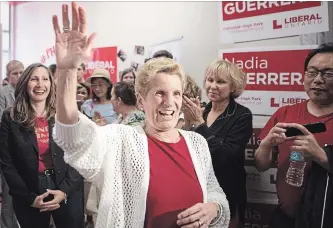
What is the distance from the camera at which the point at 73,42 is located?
1.10 metres

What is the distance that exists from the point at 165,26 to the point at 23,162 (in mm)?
2859

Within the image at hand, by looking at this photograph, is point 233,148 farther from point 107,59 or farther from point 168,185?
point 107,59

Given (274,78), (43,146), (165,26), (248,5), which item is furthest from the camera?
(165,26)

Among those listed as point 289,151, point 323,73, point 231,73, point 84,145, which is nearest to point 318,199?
point 289,151

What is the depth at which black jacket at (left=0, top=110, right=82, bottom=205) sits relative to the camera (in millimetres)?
2266

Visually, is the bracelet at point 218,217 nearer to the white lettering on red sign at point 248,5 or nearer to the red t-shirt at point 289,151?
the red t-shirt at point 289,151

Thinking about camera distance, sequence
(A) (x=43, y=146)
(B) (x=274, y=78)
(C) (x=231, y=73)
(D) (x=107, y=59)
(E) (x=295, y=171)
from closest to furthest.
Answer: (E) (x=295, y=171), (C) (x=231, y=73), (A) (x=43, y=146), (B) (x=274, y=78), (D) (x=107, y=59)

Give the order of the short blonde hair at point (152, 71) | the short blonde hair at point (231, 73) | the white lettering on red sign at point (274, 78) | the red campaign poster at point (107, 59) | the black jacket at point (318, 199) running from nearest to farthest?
the short blonde hair at point (152, 71) < the black jacket at point (318, 199) < the short blonde hair at point (231, 73) < the white lettering on red sign at point (274, 78) < the red campaign poster at point (107, 59)

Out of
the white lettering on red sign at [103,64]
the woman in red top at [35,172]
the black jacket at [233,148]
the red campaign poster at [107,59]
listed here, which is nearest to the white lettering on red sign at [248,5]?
the black jacket at [233,148]

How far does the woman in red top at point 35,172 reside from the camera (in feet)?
7.45

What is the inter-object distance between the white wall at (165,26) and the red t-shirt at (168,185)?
176 centimetres

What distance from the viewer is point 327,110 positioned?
6.14ft

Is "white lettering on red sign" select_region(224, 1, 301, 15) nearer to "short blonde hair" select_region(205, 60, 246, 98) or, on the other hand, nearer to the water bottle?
"short blonde hair" select_region(205, 60, 246, 98)

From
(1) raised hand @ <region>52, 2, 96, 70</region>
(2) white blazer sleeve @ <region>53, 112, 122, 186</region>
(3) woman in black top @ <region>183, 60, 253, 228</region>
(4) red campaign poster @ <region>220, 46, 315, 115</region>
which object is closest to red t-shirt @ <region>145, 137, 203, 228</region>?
(2) white blazer sleeve @ <region>53, 112, 122, 186</region>
